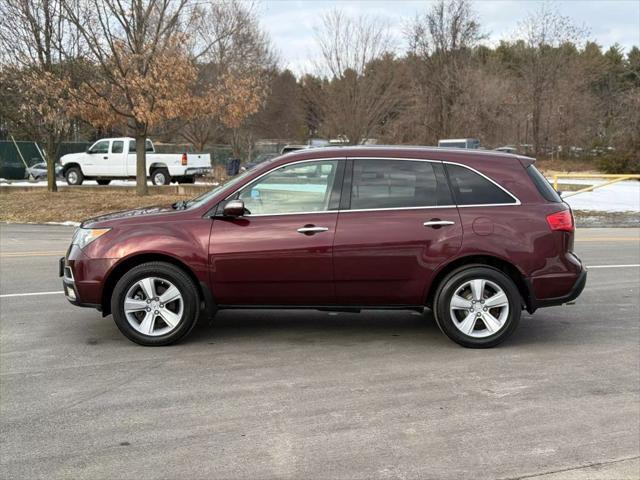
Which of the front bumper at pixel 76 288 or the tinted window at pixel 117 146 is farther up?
the tinted window at pixel 117 146

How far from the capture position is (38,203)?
18672mm

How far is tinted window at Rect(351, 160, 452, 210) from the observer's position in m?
5.64

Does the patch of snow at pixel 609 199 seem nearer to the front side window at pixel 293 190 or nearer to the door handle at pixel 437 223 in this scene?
the door handle at pixel 437 223

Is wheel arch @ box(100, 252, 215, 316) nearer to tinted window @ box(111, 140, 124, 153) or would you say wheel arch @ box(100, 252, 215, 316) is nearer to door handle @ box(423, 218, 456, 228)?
door handle @ box(423, 218, 456, 228)

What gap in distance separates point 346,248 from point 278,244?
0.57 metres

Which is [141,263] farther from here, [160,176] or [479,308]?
[160,176]

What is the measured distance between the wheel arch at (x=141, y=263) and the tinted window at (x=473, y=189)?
2317 millimetres

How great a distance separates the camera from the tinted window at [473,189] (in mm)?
5668

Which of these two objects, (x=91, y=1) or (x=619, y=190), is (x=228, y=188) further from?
(x=619, y=190)

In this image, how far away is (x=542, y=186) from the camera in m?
5.80

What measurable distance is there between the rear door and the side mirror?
0.84 metres

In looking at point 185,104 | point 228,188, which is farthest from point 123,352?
point 185,104

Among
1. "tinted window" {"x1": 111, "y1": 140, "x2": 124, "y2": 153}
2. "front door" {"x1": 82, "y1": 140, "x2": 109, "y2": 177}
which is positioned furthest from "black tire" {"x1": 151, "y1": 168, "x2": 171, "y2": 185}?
"front door" {"x1": 82, "y1": 140, "x2": 109, "y2": 177}

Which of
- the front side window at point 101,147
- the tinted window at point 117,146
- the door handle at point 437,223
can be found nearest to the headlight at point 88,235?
the door handle at point 437,223
